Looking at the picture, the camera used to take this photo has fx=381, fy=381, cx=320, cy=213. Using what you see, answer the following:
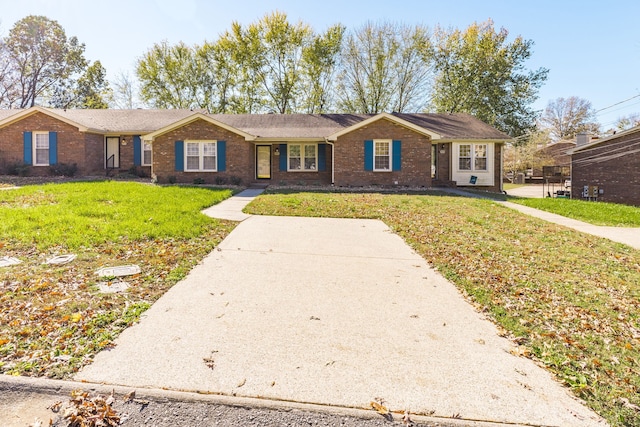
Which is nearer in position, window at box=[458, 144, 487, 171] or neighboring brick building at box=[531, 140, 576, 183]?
window at box=[458, 144, 487, 171]

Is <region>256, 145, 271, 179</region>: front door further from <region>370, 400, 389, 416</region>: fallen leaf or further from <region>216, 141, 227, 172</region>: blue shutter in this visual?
<region>370, 400, 389, 416</region>: fallen leaf

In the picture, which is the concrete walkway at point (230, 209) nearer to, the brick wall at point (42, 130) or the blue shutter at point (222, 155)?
the blue shutter at point (222, 155)

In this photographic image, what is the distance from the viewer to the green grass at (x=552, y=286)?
306 cm

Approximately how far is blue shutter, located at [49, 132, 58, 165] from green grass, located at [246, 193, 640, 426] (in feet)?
49.3

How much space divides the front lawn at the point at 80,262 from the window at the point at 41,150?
10408mm

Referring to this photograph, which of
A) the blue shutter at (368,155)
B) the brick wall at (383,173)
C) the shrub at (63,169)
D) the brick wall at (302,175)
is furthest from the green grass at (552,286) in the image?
the shrub at (63,169)

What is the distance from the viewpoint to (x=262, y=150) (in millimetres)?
20734

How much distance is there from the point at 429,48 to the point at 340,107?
9.13 meters

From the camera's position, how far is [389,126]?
18.6 metres

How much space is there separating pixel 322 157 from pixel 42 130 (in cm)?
1461

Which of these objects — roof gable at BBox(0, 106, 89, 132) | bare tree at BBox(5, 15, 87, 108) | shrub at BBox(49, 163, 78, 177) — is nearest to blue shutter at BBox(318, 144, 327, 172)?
roof gable at BBox(0, 106, 89, 132)

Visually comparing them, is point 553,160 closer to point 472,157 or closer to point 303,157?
point 472,157

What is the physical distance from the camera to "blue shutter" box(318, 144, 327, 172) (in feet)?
66.4

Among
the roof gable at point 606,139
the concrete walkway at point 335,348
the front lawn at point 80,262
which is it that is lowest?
the concrete walkway at point 335,348
